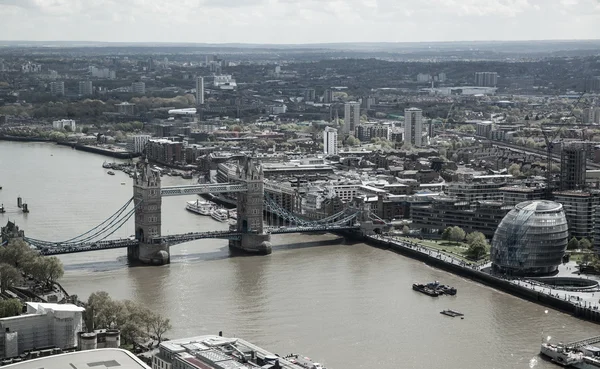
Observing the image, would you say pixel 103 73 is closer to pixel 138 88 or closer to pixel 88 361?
pixel 138 88

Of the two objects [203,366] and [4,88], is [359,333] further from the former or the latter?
[4,88]

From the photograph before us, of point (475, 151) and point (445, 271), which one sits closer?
point (445, 271)

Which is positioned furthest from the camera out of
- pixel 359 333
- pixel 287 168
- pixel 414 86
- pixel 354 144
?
pixel 414 86

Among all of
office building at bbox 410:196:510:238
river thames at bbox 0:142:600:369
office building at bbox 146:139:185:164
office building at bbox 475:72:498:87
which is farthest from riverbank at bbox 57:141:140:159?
office building at bbox 475:72:498:87

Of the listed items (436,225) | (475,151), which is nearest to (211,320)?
(436,225)

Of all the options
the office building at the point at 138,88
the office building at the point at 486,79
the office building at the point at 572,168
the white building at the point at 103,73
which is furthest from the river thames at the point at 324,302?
the white building at the point at 103,73

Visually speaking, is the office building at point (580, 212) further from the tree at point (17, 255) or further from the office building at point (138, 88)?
the office building at point (138, 88)

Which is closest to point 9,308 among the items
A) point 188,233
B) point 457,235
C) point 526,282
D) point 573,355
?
point 573,355
